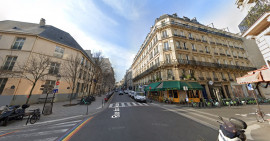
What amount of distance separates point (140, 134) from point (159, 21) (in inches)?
926

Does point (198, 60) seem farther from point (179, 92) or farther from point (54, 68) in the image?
point (54, 68)

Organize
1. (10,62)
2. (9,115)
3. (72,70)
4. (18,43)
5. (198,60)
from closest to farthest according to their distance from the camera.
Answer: (9,115), (10,62), (18,43), (72,70), (198,60)

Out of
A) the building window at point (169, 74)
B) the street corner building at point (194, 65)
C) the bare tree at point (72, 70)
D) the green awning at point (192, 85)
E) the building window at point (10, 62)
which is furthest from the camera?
the building window at point (169, 74)

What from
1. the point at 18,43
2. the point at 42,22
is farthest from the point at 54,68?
the point at 42,22

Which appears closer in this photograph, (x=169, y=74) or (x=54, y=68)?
(x=54, y=68)

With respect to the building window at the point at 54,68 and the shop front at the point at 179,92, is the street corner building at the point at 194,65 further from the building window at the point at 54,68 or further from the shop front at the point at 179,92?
the building window at the point at 54,68

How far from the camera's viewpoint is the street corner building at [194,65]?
15.3 m

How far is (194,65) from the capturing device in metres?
16.3

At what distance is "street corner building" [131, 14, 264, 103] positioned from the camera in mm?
15305

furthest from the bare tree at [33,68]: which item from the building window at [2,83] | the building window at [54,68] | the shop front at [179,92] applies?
the shop front at [179,92]

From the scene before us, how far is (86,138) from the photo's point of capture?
382 cm

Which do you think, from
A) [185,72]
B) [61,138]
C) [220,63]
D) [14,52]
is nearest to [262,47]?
[61,138]

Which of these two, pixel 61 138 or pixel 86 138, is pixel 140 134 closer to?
pixel 86 138

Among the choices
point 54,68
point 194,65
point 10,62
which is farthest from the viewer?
point 194,65
